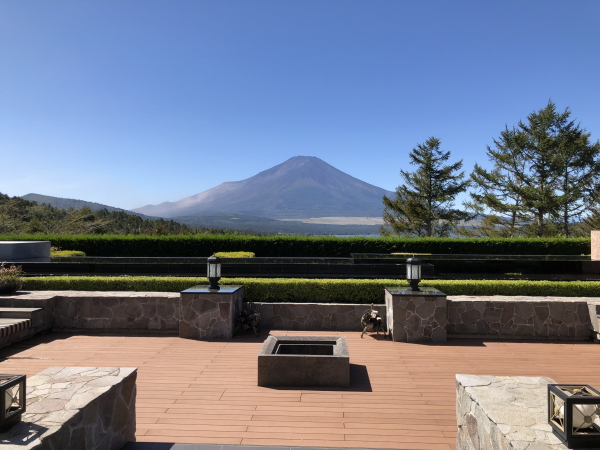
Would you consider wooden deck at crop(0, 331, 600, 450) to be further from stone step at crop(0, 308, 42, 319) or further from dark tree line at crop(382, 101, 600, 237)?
dark tree line at crop(382, 101, 600, 237)

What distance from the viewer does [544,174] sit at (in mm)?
27203

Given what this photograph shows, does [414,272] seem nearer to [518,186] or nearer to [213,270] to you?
[213,270]

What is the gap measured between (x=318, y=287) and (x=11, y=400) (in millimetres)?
5688

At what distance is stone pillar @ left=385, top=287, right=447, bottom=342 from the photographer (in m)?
6.32

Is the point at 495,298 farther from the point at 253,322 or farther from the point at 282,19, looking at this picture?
the point at 282,19

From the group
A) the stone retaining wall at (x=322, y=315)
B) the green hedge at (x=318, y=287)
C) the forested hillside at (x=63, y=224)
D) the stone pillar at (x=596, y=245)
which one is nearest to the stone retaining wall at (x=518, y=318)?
the stone retaining wall at (x=322, y=315)

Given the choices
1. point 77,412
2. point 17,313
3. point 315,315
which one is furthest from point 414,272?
point 17,313

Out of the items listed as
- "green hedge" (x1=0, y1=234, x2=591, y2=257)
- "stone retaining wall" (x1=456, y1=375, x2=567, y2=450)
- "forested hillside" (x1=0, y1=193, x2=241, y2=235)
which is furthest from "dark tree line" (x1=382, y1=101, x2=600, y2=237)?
"stone retaining wall" (x1=456, y1=375, x2=567, y2=450)

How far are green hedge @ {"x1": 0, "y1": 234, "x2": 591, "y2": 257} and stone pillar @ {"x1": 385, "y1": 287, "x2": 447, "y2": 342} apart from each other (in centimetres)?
1070

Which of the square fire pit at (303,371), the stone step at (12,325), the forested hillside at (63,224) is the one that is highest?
the forested hillside at (63,224)

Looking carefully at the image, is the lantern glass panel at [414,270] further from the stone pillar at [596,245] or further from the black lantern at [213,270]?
the stone pillar at [596,245]

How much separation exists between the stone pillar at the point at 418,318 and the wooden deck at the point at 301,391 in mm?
233

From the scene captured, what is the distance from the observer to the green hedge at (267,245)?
55.9 feet

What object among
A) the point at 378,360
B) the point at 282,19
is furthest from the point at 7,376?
the point at 282,19
